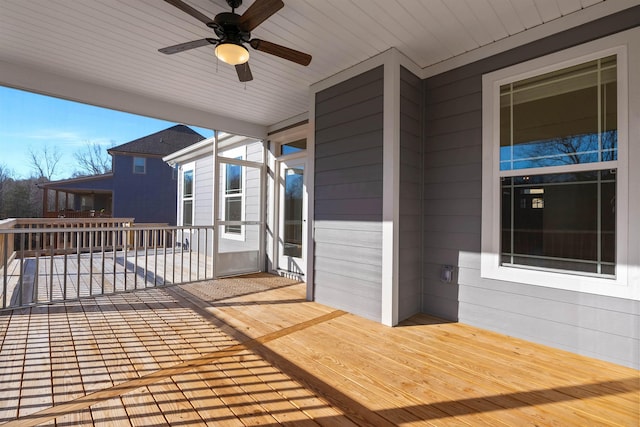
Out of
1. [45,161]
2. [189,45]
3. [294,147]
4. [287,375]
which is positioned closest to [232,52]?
[189,45]

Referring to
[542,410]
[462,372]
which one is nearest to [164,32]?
[462,372]

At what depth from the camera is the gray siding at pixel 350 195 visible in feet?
10.3

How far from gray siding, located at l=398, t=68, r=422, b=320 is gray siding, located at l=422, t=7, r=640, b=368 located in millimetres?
98

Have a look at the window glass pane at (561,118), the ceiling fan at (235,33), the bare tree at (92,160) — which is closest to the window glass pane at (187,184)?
the ceiling fan at (235,33)

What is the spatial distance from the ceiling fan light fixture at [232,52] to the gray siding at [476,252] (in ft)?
6.97

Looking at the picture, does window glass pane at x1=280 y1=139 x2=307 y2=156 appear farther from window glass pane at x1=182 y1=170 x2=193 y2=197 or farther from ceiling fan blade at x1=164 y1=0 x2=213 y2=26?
window glass pane at x1=182 y1=170 x2=193 y2=197

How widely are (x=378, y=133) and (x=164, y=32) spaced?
230 cm

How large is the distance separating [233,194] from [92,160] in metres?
15.1

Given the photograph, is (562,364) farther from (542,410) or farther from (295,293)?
(295,293)

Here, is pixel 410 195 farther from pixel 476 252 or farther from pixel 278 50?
pixel 278 50

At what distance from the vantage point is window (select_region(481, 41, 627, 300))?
2293 mm

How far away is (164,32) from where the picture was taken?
276 centimetres

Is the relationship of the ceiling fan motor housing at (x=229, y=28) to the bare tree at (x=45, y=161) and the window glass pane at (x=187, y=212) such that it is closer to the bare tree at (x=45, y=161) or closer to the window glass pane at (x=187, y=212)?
the window glass pane at (x=187, y=212)

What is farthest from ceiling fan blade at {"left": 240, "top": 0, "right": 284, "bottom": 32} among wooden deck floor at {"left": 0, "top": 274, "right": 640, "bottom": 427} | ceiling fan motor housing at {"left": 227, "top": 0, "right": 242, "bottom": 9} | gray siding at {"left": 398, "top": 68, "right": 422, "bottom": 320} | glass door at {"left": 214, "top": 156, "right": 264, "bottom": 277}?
glass door at {"left": 214, "top": 156, "right": 264, "bottom": 277}
